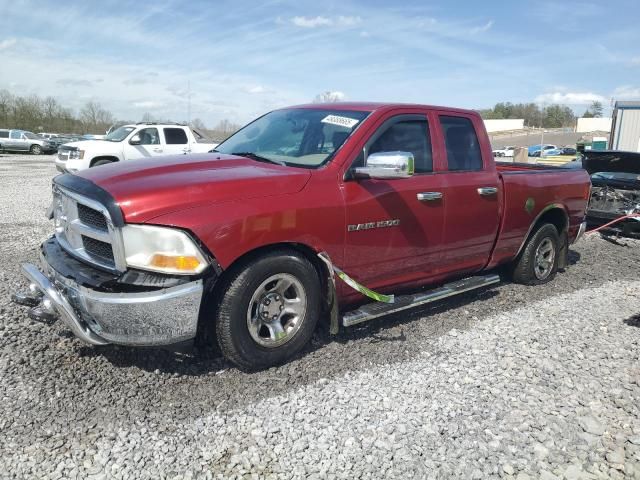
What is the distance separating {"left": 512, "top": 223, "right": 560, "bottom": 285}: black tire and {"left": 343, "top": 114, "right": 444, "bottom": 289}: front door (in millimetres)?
1673

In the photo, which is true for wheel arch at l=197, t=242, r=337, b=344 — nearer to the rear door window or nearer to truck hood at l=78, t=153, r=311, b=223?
truck hood at l=78, t=153, r=311, b=223

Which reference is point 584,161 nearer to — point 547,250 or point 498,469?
point 547,250

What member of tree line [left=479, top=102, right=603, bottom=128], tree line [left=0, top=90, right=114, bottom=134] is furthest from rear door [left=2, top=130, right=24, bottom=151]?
tree line [left=479, top=102, right=603, bottom=128]

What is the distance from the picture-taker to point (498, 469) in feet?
8.93

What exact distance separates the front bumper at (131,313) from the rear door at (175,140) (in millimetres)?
13453

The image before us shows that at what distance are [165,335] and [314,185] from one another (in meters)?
1.41

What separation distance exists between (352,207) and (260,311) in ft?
3.29

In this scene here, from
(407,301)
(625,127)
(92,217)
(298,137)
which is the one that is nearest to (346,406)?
(407,301)

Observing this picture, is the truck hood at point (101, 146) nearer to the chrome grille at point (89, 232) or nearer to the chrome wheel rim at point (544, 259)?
the chrome grille at point (89, 232)

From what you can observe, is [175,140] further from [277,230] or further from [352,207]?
[277,230]

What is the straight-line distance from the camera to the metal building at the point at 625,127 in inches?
1053

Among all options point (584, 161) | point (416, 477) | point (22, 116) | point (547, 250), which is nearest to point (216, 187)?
point (416, 477)

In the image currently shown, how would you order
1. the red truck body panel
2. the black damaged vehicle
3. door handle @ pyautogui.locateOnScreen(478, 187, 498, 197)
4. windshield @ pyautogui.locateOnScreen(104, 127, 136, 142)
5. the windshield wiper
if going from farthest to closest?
windshield @ pyautogui.locateOnScreen(104, 127, 136, 142) → the black damaged vehicle → door handle @ pyautogui.locateOnScreen(478, 187, 498, 197) → the windshield wiper → the red truck body panel

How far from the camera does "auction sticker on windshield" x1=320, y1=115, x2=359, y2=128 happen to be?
4.09m
